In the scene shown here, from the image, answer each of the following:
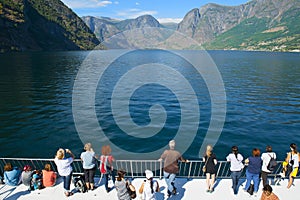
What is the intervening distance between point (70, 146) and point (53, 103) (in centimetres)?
1993

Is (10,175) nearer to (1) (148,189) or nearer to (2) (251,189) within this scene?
(1) (148,189)

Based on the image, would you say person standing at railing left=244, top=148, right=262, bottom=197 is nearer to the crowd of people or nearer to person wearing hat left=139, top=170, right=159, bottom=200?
the crowd of people

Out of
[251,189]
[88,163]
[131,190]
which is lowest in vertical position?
[251,189]

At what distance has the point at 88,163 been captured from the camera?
13008 millimetres

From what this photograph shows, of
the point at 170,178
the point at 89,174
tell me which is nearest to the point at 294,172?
the point at 170,178

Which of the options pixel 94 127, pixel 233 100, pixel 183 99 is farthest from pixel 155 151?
pixel 233 100

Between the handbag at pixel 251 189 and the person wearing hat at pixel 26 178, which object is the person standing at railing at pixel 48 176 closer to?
the person wearing hat at pixel 26 178

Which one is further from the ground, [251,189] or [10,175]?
[10,175]

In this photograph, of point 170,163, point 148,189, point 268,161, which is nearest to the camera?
point 148,189

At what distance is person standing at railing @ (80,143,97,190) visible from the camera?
12.9 m

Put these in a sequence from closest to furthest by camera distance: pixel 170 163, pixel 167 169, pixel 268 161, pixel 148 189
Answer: pixel 148 189 < pixel 170 163 < pixel 167 169 < pixel 268 161

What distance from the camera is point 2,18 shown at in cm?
17425

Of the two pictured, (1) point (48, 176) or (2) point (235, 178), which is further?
(1) point (48, 176)

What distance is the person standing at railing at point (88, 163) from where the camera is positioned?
1294cm
